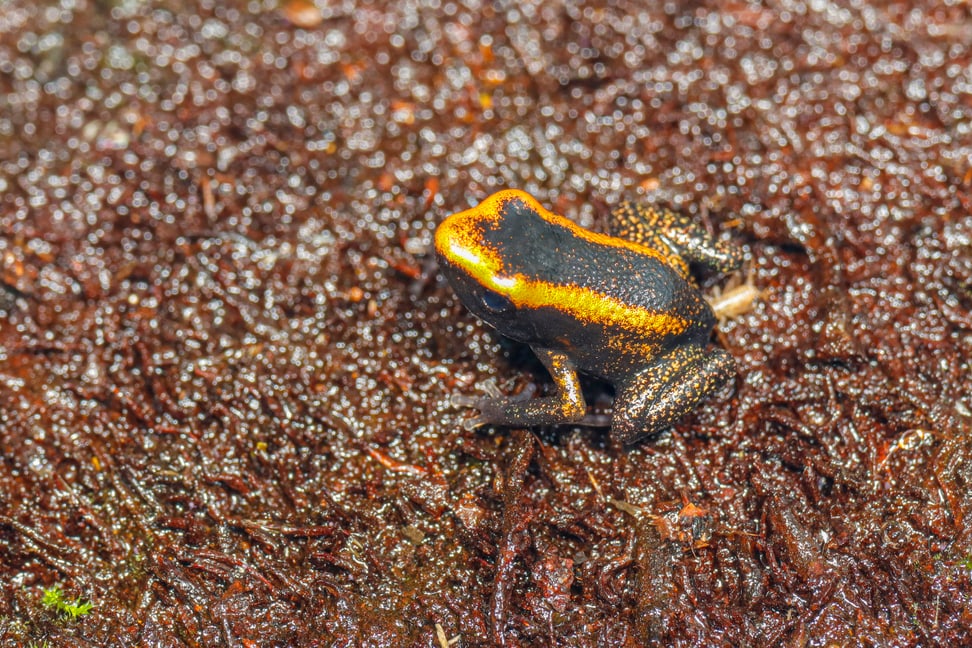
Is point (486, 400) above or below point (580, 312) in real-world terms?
below

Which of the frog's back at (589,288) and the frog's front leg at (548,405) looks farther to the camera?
the frog's front leg at (548,405)

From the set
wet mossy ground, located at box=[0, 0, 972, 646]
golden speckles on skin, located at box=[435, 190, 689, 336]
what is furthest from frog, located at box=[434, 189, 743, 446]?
wet mossy ground, located at box=[0, 0, 972, 646]

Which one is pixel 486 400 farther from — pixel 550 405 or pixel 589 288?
pixel 589 288

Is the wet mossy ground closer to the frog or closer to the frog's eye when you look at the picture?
the frog

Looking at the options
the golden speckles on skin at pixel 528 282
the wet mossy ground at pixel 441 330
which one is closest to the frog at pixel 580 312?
the golden speckles on skin at pixel 528 282

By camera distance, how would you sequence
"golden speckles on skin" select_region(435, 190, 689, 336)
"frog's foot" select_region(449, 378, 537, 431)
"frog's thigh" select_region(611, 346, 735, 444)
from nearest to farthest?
"golden speckles on skin" select_region(435, 190, 689, 336) → "frog's thigh" select_region(611, 346, 735, 444) → "frog's foot" select_region(449, 378, 537, 431)

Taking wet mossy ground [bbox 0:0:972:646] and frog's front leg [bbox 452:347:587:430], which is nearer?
wet mossy ground [bbox 0:0:972:646]

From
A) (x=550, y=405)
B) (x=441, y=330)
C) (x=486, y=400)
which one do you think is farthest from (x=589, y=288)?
(x=441, y=330)

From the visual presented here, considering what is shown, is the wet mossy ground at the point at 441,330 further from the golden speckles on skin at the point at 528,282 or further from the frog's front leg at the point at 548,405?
the golden speckles on skin at the point at 528,282
